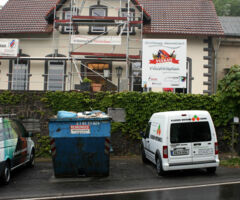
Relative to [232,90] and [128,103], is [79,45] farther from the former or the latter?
[232,90]

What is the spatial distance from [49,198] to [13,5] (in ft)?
60.4

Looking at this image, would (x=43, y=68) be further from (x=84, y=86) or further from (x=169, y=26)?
(x=169, y=26)

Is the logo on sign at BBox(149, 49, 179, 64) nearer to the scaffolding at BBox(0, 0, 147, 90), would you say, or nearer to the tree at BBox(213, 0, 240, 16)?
the scaffolding at BBox(0, 0, 147, 90)

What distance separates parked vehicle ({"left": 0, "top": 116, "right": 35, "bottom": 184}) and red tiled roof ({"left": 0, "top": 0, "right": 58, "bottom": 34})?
33.9 feet

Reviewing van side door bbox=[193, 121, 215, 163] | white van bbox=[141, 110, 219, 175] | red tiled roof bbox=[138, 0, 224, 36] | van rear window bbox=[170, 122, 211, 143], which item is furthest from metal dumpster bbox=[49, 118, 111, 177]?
red tiled roof bbox=[138, 0, 224, 36]

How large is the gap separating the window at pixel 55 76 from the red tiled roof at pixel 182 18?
622 cm

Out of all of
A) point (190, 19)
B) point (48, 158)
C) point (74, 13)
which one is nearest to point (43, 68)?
point (74, 13)

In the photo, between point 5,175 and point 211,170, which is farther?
point 211,170

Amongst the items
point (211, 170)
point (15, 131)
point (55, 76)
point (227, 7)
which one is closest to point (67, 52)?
point (55, 76)

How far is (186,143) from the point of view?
883 centimetres

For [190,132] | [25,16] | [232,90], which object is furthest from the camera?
[25,16]

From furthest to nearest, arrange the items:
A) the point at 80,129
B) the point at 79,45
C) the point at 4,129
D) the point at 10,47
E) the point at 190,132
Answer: the point at 79,45, the point at 10,47, the point at 190,132, the point at 4,129, the point at 80,129

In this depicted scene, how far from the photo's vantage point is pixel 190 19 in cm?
1955

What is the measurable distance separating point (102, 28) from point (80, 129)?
12416 mm
